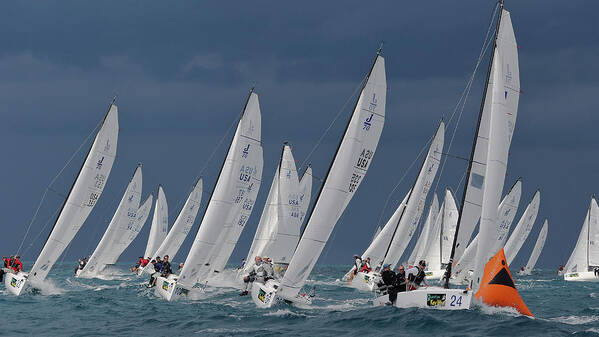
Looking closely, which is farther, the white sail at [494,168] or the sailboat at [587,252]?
the sailboat at [587,252]

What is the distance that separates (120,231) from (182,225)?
261 inches

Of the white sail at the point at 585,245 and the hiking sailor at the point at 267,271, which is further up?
the white sail at the point at 585,245

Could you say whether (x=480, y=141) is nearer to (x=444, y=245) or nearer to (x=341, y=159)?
(x=341, y=159)

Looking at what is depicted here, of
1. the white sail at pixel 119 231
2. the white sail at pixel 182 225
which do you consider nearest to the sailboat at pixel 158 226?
the white sail at pixel 119 231

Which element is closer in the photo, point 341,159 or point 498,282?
point 498,282

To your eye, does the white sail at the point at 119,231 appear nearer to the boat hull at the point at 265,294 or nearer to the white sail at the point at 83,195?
the white sail at the point at 83,195

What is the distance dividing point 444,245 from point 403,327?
123ft

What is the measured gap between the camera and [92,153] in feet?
115

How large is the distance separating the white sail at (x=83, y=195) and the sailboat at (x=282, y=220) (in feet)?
27.8

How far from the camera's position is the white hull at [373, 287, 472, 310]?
850 inches

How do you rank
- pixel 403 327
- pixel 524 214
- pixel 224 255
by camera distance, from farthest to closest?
pixel 524 214
pixel 224 255
pixel 403 327

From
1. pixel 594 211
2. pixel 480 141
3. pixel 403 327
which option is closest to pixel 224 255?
pixel 480 141

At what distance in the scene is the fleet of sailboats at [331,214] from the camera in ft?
74.3

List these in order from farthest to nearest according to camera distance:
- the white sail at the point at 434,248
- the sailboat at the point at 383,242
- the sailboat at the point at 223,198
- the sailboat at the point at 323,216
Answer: the white sail at the point at 434,248 → the sailboat at the point at 383,242 → the sailboat at the point at 223,198 → the sailboat at the point at 323,216
